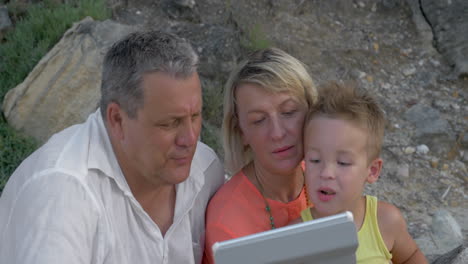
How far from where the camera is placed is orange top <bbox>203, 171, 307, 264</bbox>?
2.45m

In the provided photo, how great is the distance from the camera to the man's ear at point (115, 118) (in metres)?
2.24

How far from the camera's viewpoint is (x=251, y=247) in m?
1.23

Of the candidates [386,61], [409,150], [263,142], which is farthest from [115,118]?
[386,61]

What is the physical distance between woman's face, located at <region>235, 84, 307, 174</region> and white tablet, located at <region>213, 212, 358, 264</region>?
1.14 m

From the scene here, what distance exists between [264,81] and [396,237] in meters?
0.84

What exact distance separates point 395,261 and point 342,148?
618 millimetres

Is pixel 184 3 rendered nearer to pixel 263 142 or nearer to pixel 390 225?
pixel 263 142

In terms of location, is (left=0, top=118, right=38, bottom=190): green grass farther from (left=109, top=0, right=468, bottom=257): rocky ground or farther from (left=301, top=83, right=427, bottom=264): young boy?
(left=301, top=83, right=427, bottom=264): young boy

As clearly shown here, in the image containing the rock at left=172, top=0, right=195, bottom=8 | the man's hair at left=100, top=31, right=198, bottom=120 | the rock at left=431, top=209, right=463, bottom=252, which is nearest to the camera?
the man's hair at left=100, top=31, right=198, bottom=120

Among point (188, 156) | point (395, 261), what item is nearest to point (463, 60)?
point (395, 261)

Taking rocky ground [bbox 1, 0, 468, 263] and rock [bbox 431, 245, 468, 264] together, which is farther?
rocky ground [bbox 1, 0, 468, 263]

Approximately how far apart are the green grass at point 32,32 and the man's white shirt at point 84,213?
220cm

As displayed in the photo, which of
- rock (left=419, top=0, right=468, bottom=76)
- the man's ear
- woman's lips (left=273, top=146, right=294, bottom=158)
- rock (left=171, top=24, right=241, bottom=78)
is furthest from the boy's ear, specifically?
rock (left=419, top=0, right=468, bottom=76)

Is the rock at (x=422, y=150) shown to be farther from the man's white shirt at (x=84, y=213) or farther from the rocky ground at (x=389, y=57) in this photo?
the man's white shirt at (x=84, y=213)
